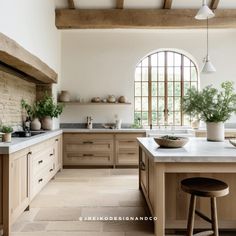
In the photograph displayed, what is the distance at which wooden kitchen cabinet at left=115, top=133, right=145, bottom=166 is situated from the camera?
5617mm

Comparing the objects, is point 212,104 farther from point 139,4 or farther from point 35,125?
point 139,4

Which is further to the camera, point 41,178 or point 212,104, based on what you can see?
point 41,178

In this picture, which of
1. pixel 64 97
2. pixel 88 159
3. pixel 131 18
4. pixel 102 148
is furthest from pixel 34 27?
pixel 88 159

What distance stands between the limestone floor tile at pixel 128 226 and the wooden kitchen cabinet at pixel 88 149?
2768 mm

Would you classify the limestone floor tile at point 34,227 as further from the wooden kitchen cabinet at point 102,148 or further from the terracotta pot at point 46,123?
the wooden kitchen cabinet at point 102,148

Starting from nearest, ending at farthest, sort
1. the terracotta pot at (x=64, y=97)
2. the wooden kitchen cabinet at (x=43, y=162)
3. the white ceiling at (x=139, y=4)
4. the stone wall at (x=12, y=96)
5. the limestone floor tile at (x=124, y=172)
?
the wooden kitchen cabinet at (x=43, y=162) → the stone wall at (x=12, y=96) → the limestone floor tile at (x=124, y=172) → the white ceiling at (x=139, y=4) → the terracotta pot at (x=64, y=97)

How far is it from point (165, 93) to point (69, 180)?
3138 mm

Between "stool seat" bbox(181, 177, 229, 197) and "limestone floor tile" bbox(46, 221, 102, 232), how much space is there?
3.54 feet

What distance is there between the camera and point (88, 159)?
5.66 m

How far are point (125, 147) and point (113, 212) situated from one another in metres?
2.52

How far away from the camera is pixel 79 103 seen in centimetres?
602

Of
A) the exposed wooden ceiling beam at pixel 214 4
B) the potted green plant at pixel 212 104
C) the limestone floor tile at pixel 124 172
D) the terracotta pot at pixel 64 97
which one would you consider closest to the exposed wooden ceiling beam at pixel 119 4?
the exposed wooden ceiling beam at pixel 214 4

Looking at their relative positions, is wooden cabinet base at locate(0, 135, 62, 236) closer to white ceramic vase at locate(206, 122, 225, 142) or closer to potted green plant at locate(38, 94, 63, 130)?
potted green plant at locate(38, 94, 63, 130)

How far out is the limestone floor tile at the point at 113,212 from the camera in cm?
308
